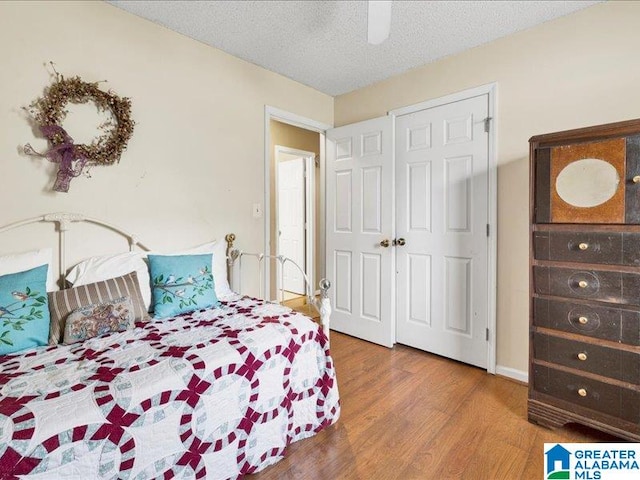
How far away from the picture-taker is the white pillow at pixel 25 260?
1.61m

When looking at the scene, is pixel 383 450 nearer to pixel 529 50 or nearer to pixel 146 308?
pixel 146 308

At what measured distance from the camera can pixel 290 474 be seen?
150cm

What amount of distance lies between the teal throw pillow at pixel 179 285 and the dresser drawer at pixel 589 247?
6.15ft

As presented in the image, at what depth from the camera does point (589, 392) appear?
1685 millimetres

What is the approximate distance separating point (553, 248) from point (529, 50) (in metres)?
1.42

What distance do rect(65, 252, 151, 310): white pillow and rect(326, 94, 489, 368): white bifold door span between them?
1816 mm

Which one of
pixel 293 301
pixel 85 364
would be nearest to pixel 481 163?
pixel 85 364

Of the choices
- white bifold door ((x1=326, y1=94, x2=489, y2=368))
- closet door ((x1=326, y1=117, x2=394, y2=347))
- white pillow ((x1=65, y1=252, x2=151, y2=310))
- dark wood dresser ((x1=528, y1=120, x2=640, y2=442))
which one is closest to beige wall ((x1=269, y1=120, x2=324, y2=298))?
closet door ((x1=326, y1=117, x2=394, y2=347))

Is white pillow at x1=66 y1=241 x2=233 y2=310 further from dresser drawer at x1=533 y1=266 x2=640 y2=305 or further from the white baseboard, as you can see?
the white baseboard

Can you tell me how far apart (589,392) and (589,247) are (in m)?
0.72

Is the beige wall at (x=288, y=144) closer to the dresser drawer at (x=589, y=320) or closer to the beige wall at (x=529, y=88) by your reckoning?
the beige wall at (x=529, y=88)

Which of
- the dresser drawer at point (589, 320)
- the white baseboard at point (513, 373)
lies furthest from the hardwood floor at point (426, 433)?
the dresser drawer at point (589, 320)

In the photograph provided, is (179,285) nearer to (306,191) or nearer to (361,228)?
(361,228)

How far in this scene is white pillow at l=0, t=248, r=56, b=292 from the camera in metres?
1.61
